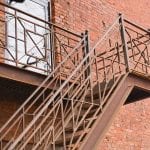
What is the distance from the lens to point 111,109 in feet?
16.5

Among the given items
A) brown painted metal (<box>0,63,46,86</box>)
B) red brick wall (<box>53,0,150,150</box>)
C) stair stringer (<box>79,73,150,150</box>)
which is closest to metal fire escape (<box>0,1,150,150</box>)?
stair stringer (<box>79,73,150,150</box>)

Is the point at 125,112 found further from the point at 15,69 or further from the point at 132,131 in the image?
the point at 15,69

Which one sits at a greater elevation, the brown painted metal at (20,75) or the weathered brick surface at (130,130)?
the brown painted metal at (20,75)

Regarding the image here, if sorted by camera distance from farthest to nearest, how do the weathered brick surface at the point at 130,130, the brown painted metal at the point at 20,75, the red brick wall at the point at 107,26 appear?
the weathered brick surface at the point at 130,130 → the red brick wall at the point at 107,26 → the brown painted metal at the point at 20,75

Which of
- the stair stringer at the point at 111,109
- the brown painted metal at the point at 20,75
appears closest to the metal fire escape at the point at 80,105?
the stair stringer at the point at 111,109

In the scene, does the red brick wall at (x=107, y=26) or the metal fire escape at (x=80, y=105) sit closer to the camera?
the metal fire escape at (x=80, y=105)

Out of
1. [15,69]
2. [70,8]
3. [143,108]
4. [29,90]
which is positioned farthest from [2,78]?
[143,108]

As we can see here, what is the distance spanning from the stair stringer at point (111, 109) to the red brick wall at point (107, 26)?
86.3 inches

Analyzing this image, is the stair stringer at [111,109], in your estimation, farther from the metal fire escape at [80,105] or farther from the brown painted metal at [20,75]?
the brown painted metal at [20,75]

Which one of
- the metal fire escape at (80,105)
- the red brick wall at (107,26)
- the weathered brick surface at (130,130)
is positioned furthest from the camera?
the weathered brick surface at (130,130)

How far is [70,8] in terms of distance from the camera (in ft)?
25.8

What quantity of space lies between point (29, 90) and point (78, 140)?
5.39 ft

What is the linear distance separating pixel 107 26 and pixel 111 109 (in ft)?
13.0

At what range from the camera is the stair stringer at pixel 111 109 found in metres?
4.53
